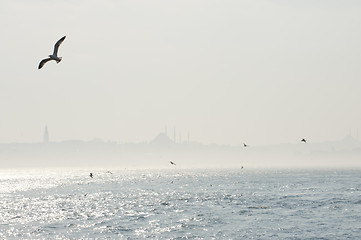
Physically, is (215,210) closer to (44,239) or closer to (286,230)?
(286,230)

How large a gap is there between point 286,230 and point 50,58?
121 ft

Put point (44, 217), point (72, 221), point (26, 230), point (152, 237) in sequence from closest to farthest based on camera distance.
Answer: point (152, 237) < point (26, 230) < point (72, 221) < point (44, 217)

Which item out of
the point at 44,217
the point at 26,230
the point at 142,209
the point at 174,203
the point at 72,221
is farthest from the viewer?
the point at 174,203

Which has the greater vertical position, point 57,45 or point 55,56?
point 57,45

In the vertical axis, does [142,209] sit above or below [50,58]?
below

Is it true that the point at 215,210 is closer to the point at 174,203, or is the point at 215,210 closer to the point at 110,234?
the point at 174,203

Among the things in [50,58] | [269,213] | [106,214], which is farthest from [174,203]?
[50,58]

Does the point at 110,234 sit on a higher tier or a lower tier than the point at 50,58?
lower

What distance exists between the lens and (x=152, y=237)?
50.5 metres

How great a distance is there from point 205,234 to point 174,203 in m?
34.1

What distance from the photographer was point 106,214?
70.6m

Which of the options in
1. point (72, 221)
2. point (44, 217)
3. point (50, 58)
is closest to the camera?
point (50, 58)

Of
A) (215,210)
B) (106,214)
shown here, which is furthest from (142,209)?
(215,210)

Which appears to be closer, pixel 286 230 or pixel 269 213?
pixel 286 230
